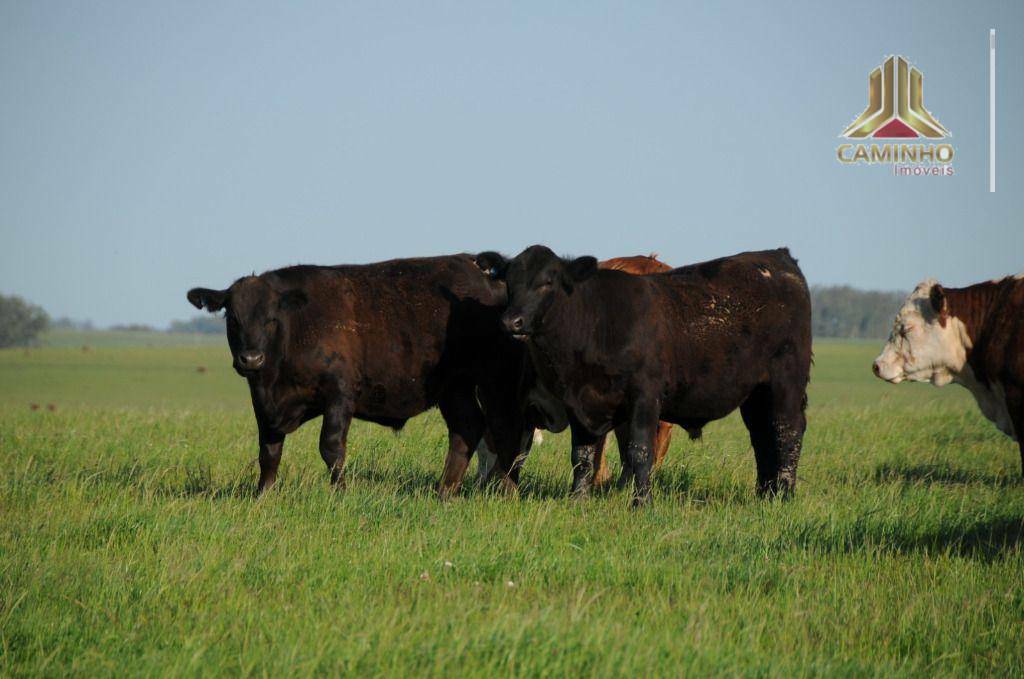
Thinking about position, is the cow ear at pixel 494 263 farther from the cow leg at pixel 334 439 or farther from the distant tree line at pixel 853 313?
the distant tree line at pixel 853 313

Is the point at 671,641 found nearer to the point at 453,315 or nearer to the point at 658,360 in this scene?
the point at 658,360

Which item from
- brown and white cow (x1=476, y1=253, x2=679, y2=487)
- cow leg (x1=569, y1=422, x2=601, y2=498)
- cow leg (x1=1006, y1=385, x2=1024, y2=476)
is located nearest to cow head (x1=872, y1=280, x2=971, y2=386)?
cow leg (x1=1006, y1=385, x2=1024, y2=476)

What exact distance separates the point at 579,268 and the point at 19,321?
124 meters

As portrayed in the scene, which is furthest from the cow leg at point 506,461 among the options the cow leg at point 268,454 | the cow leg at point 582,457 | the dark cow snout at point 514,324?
the cow leg at point 268,454

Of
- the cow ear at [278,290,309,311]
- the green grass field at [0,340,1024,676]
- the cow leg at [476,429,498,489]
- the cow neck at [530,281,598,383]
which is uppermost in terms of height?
the cow ear at [278,290,309,311]

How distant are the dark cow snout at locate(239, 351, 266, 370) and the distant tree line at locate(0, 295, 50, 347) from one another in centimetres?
11936

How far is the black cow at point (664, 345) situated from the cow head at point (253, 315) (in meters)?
1.74

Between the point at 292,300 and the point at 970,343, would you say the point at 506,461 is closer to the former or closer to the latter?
the point at 292,300

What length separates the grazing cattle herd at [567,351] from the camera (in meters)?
9.07

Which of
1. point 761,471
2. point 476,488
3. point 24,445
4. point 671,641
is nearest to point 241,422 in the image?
point 24,445

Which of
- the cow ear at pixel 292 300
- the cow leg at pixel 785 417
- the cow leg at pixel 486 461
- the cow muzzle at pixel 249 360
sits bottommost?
the cow leg at pixel 486 461

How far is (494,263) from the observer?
9.52m

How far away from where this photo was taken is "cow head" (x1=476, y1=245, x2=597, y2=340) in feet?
28.6

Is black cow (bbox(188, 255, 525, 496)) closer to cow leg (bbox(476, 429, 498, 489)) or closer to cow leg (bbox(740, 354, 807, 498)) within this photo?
cow leg (bbox(476, 429, 498, 489))
